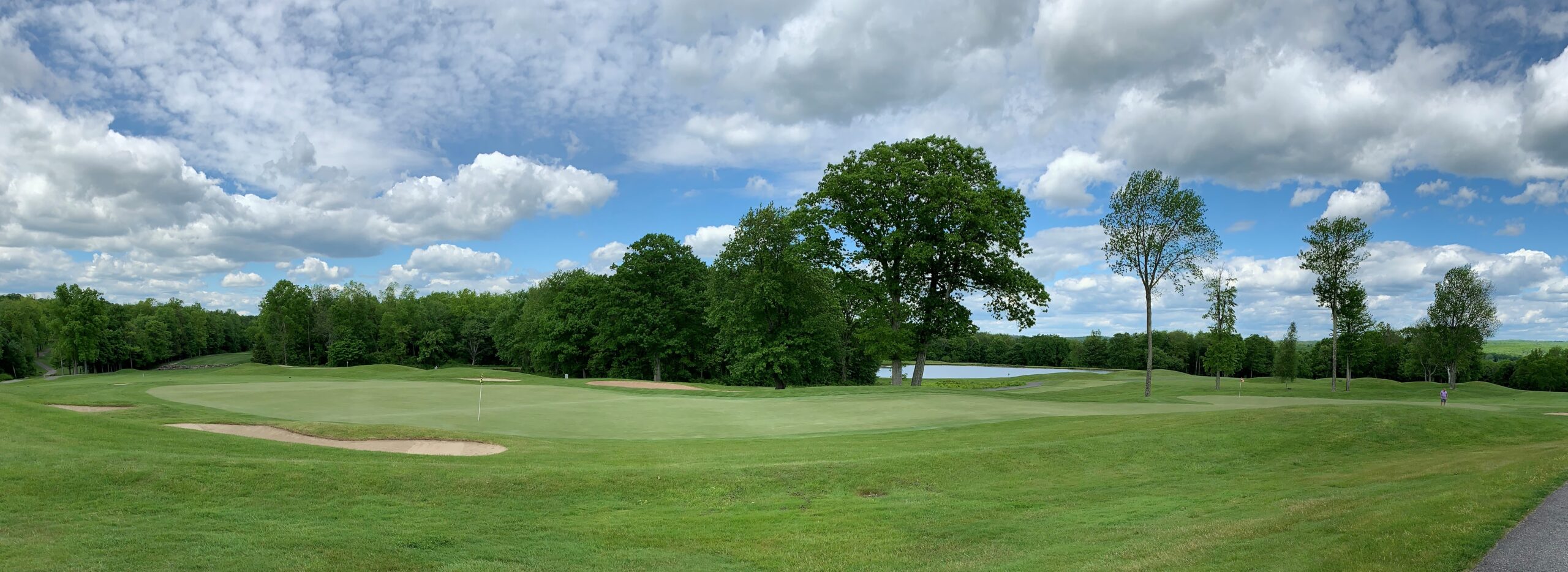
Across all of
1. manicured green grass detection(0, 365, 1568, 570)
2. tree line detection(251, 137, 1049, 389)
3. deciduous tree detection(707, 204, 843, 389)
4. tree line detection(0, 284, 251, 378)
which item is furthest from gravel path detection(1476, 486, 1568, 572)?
tree line detection(0, 284, 251, 378)

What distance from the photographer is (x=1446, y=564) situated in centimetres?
688

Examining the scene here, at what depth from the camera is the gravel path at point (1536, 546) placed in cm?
677

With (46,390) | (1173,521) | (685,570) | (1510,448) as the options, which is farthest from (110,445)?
(1510,448)

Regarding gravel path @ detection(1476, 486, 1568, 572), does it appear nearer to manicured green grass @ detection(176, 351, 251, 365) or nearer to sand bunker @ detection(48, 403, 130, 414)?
sand bunker @ detection(48, 403, 130, 414)

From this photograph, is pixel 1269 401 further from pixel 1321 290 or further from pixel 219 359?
pixel 219 359

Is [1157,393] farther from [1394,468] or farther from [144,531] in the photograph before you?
[144,531]

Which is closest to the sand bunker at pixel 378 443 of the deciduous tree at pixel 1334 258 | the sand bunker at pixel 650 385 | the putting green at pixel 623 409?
the putting green at pixel 623 409

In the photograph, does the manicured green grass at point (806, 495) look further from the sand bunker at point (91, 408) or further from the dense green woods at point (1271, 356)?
the dense green woods at point (1271, 356)

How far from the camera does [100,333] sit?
72.2 meters

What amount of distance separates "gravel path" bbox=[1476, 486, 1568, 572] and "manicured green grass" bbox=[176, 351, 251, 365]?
444 ft

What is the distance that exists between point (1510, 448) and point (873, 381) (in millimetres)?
54370

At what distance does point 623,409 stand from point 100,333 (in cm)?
7608

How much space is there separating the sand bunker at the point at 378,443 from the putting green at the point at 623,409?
2834mm

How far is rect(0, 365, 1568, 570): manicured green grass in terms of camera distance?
349 inches
